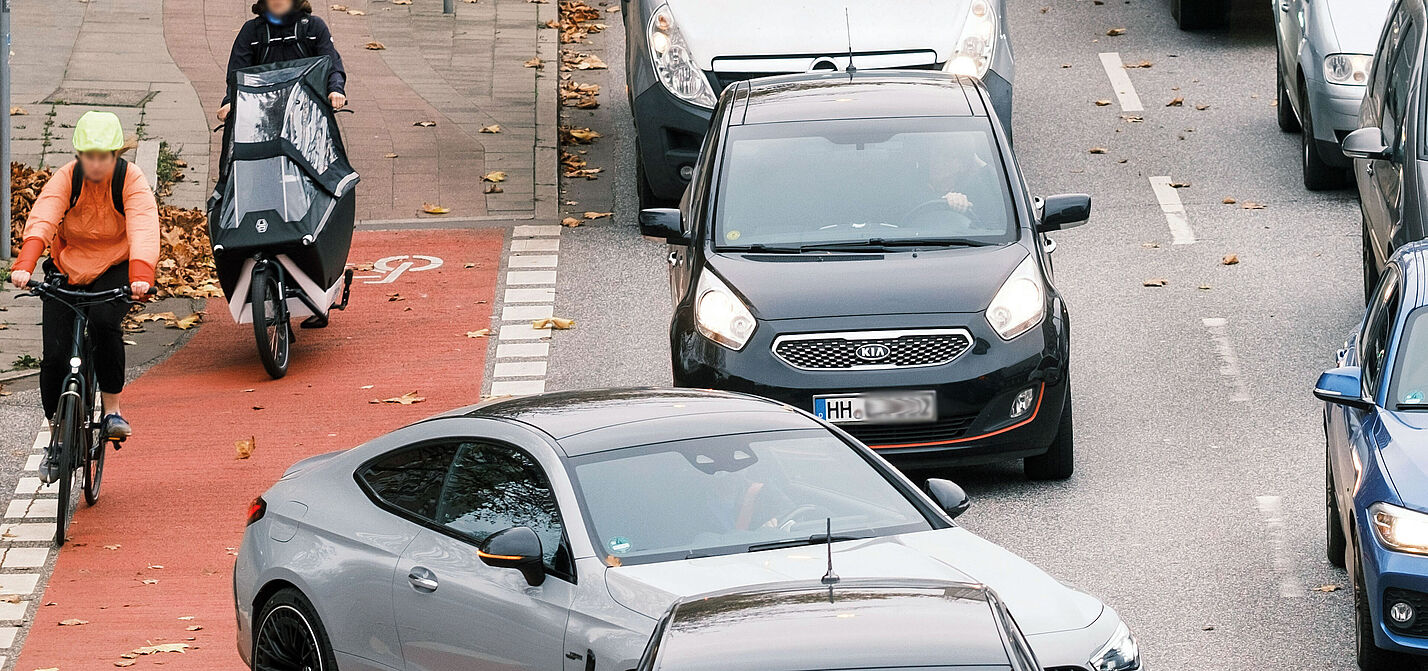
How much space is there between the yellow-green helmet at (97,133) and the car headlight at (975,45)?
648 centimetres

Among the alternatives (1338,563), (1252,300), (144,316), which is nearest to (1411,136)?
(1252,300)

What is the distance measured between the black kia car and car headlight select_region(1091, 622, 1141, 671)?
3.62 m

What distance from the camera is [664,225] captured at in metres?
11.4

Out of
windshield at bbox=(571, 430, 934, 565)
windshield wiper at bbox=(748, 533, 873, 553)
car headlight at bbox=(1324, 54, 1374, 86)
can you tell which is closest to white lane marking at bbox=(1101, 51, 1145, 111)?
car headlight at bbox=(1324, 54, 1374, 86)

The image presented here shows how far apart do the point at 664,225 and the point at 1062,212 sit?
2.09 metres

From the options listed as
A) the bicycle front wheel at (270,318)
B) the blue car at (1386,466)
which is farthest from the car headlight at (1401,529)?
the bicycle front wheel at (270,318)

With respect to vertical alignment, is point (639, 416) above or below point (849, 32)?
above

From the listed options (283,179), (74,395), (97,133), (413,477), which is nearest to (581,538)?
(413,477)

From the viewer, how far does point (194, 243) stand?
16156 millimetres

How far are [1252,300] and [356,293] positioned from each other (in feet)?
20.3

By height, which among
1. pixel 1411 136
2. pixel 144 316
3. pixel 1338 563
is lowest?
pixel 144 316

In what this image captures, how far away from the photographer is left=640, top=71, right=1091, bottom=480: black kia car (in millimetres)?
10164

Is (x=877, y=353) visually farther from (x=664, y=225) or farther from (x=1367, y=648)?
(x=1367, y=648)

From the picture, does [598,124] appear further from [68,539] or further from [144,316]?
[68,539]
